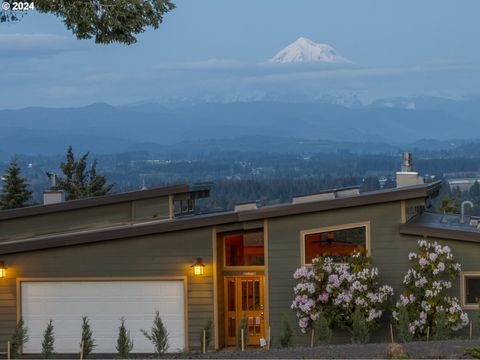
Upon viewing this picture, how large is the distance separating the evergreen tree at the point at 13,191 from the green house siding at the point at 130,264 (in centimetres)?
2667

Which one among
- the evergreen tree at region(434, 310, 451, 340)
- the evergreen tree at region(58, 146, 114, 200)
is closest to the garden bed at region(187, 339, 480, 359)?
the evergreen tree at region(434, 310, 451, 340)

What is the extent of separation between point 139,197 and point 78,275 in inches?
141

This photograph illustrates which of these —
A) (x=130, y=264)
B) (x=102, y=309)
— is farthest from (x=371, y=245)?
(x=102, y=309)

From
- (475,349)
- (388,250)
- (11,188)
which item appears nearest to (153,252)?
(388,250)

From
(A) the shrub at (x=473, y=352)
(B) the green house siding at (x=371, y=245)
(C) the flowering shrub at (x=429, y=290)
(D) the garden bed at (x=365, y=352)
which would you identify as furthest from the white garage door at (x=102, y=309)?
(A) the shrub at (x=473, y=352)

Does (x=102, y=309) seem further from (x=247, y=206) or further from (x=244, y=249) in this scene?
(x=247, y=206)

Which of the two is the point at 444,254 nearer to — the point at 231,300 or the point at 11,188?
the point at 231,300

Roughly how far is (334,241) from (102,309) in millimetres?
5135

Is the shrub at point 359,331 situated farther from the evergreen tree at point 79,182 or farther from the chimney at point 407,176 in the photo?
the evergreen tree at point 79,182

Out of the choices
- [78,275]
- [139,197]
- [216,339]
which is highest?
[139,197]

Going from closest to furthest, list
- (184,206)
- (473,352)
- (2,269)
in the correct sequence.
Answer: (473,352)
(2,269)
(184,206)

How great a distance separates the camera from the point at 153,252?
22312 millimetres

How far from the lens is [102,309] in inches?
884

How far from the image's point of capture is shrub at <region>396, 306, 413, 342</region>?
19.1 m
